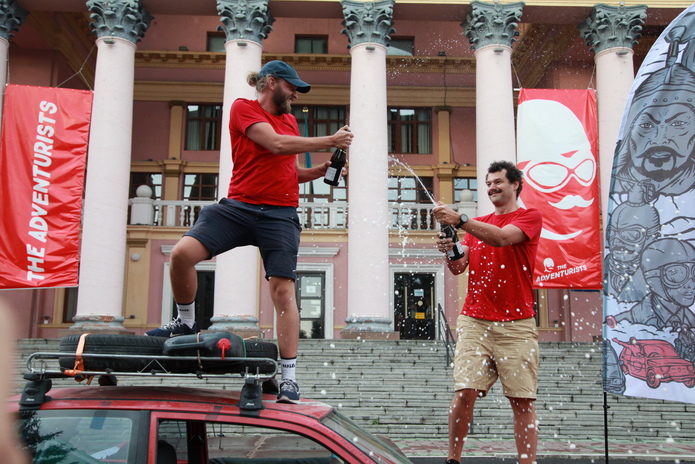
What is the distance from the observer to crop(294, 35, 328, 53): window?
27.9 m

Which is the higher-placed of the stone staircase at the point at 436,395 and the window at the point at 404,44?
the window at the point at 404,44

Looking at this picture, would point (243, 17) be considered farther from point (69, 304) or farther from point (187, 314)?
point (187, 314)

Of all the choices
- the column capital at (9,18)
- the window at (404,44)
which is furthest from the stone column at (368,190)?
the column capital at (9,18)

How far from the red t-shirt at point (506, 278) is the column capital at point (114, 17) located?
55.8ft

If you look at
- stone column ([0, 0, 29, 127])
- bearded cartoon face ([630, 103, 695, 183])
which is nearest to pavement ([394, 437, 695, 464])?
bearded cartoon face ([630, 103, 695, 183])

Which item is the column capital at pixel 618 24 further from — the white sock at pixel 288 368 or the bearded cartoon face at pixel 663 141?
the white sock at pixel 288 368

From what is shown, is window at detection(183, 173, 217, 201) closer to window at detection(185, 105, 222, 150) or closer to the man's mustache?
window at detection(185, 105, 222, 150)

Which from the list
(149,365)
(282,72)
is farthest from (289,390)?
(282,72)

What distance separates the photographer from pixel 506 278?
4672 millimetres

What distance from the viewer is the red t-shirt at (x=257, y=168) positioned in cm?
420

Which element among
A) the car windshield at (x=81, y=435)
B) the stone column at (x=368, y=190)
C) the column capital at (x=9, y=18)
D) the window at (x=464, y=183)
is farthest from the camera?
the window at (x=464, y=183)

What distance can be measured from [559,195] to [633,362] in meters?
13.8

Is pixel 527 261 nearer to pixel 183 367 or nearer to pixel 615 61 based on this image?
pixel 183 367

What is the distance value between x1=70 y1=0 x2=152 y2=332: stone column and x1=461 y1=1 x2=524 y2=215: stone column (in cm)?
1001
